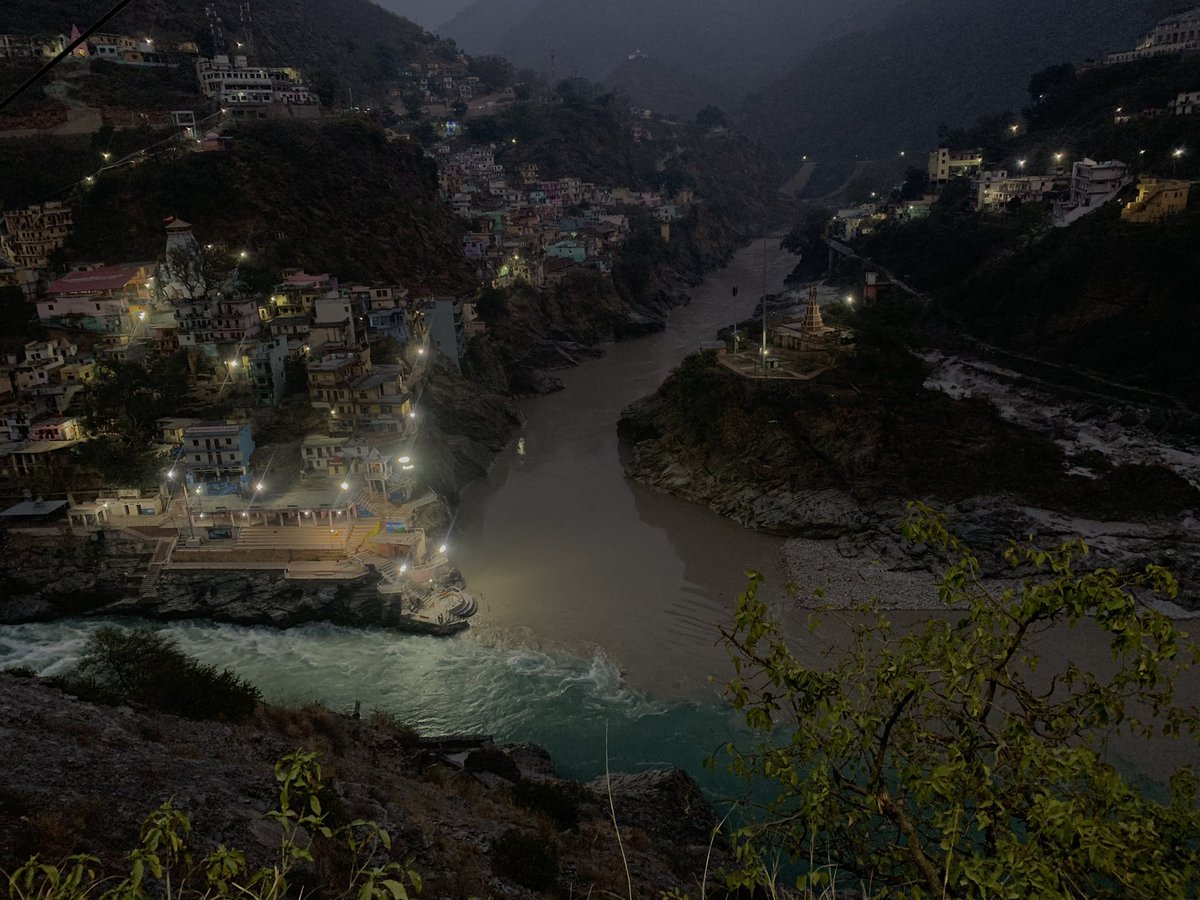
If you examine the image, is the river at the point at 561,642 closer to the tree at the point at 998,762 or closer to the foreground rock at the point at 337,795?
the foreground rock at the point at 337,795

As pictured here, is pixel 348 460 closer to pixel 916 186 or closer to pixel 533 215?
pixel 533 215

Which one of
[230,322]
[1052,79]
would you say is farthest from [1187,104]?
[230,322]

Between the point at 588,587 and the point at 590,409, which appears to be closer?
the point at 588,587

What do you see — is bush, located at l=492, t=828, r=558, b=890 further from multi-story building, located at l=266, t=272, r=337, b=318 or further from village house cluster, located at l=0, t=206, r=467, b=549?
multi-story building, located at l=266, t=272, r=337, b=318

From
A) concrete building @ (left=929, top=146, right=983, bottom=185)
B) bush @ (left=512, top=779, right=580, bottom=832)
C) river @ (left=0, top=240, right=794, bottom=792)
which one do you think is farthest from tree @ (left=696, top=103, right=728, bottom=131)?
bush @ (left=512, top=779, right=580, bottom=832)

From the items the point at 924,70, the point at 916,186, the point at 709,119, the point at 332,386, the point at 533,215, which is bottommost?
the point at 332,386

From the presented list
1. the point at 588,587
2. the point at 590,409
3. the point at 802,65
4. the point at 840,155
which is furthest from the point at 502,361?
the point at 802,65

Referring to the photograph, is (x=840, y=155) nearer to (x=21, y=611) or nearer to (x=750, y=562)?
(x=750, y=562)
